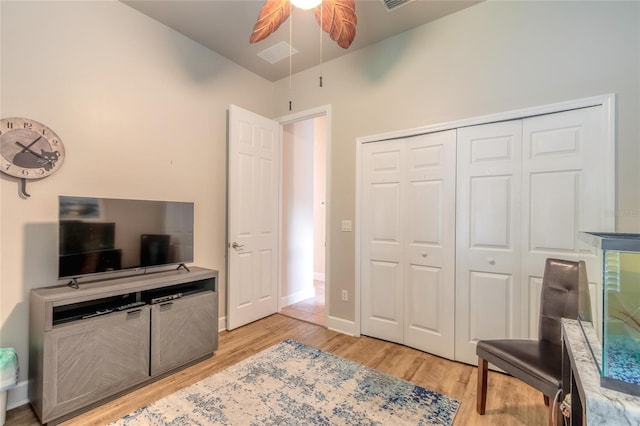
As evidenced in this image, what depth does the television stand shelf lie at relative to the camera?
1698mm

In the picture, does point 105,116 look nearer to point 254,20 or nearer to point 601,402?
point 254,20

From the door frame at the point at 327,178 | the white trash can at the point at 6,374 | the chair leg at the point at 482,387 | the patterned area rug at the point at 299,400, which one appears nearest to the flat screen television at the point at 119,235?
the white trash can at the point at 6,374

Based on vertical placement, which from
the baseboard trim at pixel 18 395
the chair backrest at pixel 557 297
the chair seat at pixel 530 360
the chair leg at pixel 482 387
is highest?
the chair backrest at pixel 557 297

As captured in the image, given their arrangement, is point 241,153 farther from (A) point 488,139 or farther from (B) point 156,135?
(A) point 488,139

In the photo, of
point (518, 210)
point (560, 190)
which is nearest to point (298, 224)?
point (518, 210)

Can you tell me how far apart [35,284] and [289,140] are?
295cm

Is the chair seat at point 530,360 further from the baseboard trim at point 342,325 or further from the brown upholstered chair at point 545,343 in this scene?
the baseboard trim at point 342,325

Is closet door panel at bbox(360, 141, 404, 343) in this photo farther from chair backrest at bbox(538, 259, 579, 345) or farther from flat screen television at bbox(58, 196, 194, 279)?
flat screen television at bbox(58, 196, 194, 279)

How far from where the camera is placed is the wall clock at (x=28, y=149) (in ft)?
6.08

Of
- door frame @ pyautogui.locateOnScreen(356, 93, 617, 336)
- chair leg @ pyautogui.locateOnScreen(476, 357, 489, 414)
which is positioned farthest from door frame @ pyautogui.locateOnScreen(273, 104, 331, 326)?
chair leg @ pyautogui.locateOnScreen(476, 357, 489, 414)

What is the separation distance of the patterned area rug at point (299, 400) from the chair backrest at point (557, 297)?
78 cm

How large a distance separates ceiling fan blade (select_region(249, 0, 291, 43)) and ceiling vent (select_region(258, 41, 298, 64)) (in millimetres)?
1241

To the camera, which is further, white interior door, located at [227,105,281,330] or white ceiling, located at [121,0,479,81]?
white interior door, located at [227,105,281,330]

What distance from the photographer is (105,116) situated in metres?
2.31
